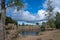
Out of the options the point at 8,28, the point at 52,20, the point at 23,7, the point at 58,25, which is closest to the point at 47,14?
the point at 52,20

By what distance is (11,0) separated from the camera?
8.91 meters

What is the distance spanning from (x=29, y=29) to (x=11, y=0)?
32.2 meters

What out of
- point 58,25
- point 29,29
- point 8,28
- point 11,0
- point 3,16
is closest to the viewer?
point 3,16

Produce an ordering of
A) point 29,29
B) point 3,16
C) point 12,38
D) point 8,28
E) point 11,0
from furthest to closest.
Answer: point 29,29, point 8,28, point 12,38, point 11,0, point 3,16

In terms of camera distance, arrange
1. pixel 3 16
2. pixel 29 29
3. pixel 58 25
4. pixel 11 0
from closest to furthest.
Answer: pixel 3 16
pixel 11 0
pixel 58 25
pixel 29 29

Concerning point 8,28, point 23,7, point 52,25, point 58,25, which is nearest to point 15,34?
point 8,28

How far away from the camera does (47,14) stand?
42.0m

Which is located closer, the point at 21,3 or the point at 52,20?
the point at 21,3

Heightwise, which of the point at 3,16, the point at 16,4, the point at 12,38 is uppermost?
the point at 16,4

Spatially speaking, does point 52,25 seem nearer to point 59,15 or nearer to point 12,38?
point 59,15

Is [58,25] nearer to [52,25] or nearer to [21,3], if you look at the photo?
[52,25]

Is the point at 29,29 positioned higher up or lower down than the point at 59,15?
lower down

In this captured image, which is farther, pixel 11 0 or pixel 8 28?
pixel 8 28

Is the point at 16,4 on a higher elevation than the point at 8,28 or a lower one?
higher
